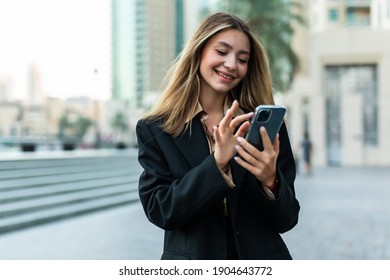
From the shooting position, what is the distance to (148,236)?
21.2 ft

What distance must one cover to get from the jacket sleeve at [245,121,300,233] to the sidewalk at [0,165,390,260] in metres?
3.93

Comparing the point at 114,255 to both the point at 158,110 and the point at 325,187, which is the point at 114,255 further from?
the point at 325,187

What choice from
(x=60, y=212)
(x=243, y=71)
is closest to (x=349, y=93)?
(x=60, y=212)

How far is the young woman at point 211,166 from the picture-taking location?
123cm

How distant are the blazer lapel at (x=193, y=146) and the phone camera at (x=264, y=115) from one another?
212 millimetres

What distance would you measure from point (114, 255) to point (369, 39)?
17395 millimetres

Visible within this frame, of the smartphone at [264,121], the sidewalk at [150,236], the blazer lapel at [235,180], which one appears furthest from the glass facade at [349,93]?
the smartphone at [264,121]

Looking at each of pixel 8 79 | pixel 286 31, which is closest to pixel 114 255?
pixel 286 31

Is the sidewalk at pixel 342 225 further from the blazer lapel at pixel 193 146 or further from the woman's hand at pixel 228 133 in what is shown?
the woman's hand at pixel 228 133

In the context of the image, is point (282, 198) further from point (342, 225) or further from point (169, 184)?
point (342, 225)

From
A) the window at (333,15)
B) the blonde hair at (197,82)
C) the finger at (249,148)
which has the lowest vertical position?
the finger at (249,148)

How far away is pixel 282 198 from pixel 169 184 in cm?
24
